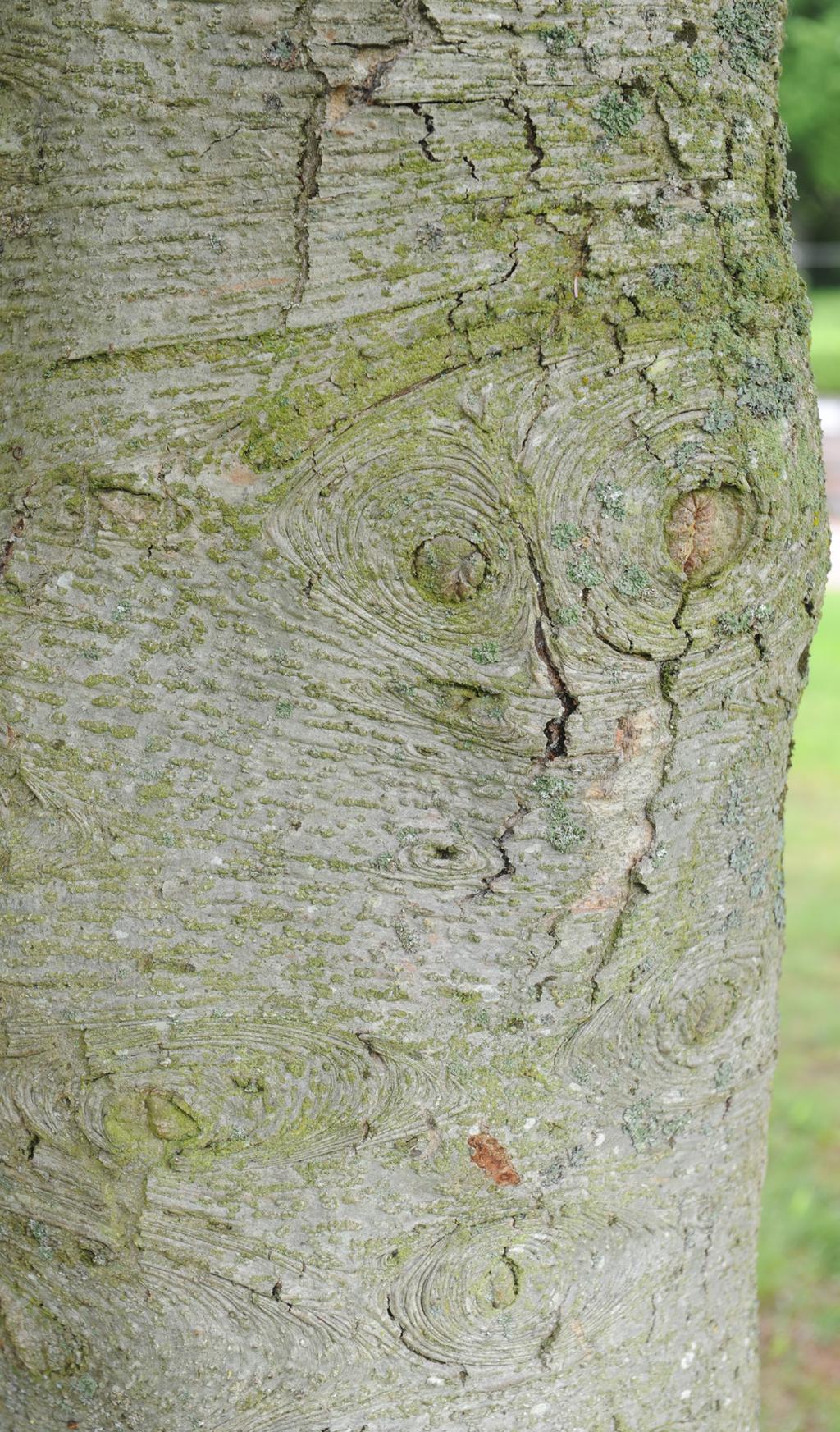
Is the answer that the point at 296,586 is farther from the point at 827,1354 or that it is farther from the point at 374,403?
the point at 827,1354

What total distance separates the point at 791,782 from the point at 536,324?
6259 mm

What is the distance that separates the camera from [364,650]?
4.20 feet

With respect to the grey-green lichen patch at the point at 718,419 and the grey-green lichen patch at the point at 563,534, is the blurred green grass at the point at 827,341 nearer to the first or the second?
the grey-green lichen patch at the point at 718,419

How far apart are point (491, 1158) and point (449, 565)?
64 centimetres

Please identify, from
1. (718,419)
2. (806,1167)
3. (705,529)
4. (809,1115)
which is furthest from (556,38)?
(809,1115)

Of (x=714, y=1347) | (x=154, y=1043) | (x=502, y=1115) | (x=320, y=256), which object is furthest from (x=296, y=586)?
(x=714, y=1347)

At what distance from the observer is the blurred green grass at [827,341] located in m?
23.0

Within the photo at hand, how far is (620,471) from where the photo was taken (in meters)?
1.28

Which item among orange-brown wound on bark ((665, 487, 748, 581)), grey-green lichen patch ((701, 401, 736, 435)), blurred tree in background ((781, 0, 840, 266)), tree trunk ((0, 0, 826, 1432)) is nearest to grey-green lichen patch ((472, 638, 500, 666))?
tree trunk ((0, 0, 826, 1432))

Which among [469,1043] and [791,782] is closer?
[469,1043]

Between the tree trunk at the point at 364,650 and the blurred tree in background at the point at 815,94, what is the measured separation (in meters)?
37.4

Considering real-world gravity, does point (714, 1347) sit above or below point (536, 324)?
below

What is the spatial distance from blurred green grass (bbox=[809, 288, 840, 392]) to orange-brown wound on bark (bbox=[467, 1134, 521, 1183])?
54.2 feet

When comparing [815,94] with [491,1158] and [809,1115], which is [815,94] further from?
[491,1158]
